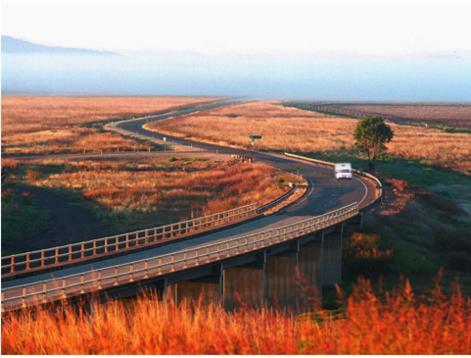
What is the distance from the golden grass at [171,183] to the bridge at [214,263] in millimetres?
16576

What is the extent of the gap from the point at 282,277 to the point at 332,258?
710 centimetres

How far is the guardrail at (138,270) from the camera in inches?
1233

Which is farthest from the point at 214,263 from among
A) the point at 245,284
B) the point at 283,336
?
the point at 283,336

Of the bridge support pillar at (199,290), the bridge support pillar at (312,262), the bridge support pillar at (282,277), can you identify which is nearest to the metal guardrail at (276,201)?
the bridge support pillar at (312,262)

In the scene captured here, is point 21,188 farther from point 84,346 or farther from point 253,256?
point 84,346

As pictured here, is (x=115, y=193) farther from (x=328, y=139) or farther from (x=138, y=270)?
(x=328, y=139)

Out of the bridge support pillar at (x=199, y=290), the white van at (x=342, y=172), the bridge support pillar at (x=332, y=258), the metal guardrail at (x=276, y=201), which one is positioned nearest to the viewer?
the bridge support pillar at (x=199, y=290)

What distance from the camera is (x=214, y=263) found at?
39938 millimetres

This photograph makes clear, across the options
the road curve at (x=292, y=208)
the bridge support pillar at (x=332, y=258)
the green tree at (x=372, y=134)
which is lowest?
the bridge support pillar at (x=332, y=258)

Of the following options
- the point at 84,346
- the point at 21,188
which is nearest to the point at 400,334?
the point at 84,346

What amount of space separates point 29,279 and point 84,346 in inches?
662

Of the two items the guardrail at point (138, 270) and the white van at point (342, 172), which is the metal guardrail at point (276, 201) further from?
the guardrail at point (138, 270)

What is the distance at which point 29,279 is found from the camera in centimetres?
3662

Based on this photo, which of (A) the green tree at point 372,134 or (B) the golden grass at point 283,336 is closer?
(B) the golden grass at point 283,336
